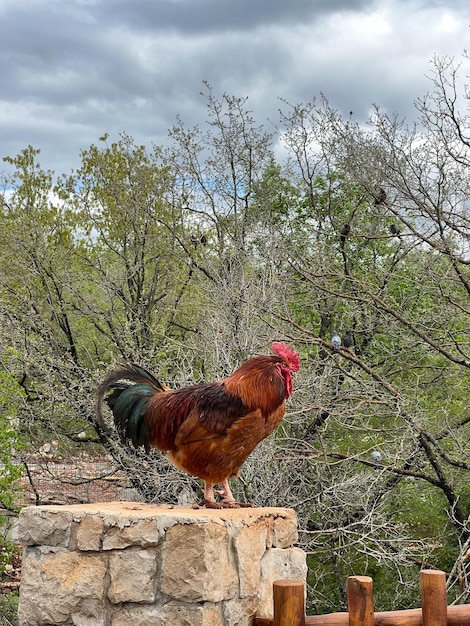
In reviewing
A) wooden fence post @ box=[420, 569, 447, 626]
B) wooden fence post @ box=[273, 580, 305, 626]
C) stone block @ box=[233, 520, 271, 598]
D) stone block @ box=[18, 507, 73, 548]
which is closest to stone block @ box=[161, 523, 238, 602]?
stone block @ box=[233, 520, 271, 598]

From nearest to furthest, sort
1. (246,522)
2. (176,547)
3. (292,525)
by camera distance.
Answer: (176,547), (246,522), (292,525)

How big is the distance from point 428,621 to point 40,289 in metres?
8.03

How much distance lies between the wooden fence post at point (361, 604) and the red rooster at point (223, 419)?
2.18 feet

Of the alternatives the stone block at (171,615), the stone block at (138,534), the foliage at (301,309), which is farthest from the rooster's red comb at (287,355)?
the foliage at (301,309)

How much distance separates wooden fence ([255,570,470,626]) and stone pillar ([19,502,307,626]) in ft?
0.47

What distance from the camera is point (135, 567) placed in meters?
2.73

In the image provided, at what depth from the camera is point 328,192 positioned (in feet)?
29.0

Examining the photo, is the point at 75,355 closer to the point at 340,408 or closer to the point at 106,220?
the point at 106,220

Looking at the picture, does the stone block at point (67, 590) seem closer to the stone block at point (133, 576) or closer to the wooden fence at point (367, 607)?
the stone block at point (133, 576)

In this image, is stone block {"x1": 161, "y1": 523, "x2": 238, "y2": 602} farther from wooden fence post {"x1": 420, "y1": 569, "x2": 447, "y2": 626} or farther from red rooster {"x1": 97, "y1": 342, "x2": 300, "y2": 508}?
wooden fence post {"x1": 420, "y1": 569, "x2": 447, "y2": 626}

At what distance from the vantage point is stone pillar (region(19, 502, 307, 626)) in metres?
2.67

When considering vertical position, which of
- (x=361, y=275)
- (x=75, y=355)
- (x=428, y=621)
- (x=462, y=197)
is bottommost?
(x=428, y=621)

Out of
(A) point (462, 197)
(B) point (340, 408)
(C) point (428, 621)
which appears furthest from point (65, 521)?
(A) point (462, 197)

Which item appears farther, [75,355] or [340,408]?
[75,355]
